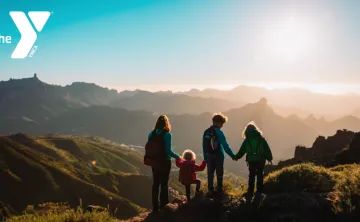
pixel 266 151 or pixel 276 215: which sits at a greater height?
pixel 266 151

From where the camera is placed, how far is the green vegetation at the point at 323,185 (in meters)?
8.34

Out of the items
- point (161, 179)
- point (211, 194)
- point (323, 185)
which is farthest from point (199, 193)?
point (323, 185)

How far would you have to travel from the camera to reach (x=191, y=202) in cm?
1073

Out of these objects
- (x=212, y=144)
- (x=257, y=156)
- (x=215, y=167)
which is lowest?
(x=215, y=167)

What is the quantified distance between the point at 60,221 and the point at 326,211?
775 cm

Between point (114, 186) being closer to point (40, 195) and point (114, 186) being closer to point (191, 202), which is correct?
point (40, 195)

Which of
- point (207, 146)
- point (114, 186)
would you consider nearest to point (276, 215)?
point (207, 146)

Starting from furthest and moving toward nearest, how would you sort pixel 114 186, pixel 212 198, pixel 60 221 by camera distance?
pixel 114 186 → pixel 212 198 → pixel 60 221

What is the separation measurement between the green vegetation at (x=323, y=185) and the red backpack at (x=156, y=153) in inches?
159

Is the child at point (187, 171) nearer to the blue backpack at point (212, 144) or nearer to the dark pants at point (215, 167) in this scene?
the dark pants at point (215, 167)

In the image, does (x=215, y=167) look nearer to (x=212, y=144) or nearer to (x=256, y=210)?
(x=212, y=144)

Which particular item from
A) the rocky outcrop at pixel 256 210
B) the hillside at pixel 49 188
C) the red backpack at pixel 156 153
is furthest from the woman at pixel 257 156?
the hillside at pixel 49 188

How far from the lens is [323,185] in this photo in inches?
415

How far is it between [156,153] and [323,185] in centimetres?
589
